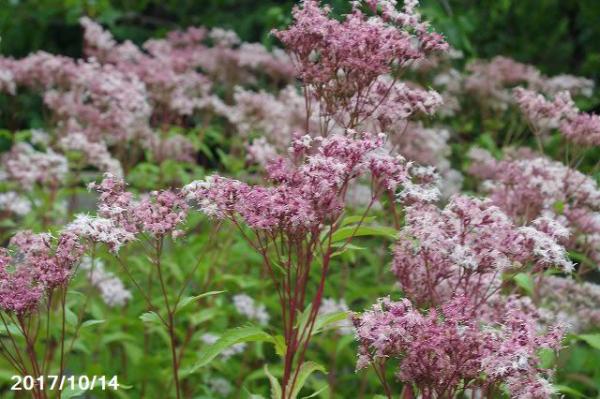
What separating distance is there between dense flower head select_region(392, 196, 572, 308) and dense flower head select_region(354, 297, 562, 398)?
1.08ft

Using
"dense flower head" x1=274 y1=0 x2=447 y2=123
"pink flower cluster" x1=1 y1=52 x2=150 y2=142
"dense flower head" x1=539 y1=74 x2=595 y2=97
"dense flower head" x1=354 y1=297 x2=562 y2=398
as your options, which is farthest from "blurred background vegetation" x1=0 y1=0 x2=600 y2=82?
"dense flower head" x1=354 y1=297 x2=562 y2=398

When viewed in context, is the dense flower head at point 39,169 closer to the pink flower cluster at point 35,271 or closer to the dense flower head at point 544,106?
the pink flower cluster at point 35,271

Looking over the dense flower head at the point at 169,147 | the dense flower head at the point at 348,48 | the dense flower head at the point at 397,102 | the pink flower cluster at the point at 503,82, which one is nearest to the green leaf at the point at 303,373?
the dense flower head at the point at 348,48

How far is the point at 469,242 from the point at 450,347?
25.0 inches

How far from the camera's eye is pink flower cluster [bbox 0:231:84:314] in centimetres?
329

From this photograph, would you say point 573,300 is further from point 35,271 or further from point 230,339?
point 35,271

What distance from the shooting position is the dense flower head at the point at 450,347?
9.50 ft

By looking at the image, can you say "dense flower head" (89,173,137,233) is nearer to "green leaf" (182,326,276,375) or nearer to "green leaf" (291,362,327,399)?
"green leaf" (182,326,276,375)

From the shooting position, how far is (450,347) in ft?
9.61

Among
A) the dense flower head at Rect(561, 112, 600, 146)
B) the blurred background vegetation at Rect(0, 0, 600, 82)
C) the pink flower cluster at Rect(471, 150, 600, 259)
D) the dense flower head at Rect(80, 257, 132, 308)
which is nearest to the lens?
the pink flower cluster at Rect(471, 150, 600, 259)

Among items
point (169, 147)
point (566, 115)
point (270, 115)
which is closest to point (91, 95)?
point (169, 147)

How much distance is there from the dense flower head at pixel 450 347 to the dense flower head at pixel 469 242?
0.33m

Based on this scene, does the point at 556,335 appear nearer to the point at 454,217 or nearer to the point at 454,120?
the point at 454,217

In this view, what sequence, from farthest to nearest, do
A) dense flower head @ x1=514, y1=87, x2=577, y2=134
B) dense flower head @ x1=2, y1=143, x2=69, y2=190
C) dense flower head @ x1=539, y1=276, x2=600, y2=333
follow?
dense flower head @ x1=2, y1=143, x2=69, y2=190, dense flower head @ x1=539, y1=276, x2=600, y2=333, dense flower head @ x1=514, y1=87, x2=577, y2=134
